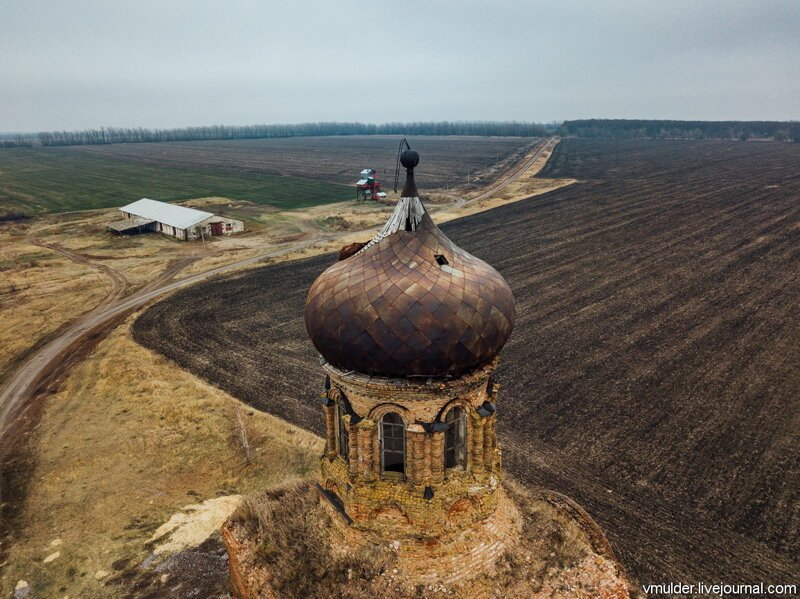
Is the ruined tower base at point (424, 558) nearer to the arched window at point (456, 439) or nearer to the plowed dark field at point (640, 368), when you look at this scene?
the arched window at point (456, 439)

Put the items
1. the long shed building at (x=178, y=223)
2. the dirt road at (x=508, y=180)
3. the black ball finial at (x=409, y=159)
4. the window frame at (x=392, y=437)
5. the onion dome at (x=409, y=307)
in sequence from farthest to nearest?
the dirt road at (x=508, y=180) < the long shed building at (x=178, y=223) < the window frame at (x=392, y=437) < the black ball finial at (x=409, y=159) < the onion dome at (x=409, y=307)

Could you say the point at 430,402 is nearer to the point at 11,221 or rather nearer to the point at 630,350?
the point at 630,350

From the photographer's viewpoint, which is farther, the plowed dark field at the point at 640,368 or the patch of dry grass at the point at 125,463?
the plowed dark field at the point at 640,368

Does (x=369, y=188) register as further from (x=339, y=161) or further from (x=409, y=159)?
(x=409, y=159)

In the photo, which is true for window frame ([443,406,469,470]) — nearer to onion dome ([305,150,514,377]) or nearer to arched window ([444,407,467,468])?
arched window ([444,407,467,468])

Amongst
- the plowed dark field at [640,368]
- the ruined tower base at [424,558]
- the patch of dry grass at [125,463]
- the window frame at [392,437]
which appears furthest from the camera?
the plowed dark field at [640,368]

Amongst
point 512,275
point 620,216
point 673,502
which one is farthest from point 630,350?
point 620,216

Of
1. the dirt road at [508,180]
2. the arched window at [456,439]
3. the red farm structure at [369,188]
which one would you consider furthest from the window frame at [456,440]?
the red farm structure at [369,188]
